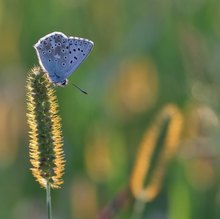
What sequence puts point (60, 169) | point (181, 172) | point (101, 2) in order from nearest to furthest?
point (60, 169) → point (181, 172) → point (101, 2)

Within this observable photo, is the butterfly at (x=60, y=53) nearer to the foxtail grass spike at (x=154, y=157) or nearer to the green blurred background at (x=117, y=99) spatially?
the foxtail grass spike at (x=154, y=157)

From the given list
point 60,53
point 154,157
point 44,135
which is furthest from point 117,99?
point 44,135

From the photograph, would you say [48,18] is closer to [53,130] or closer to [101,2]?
[101,2]

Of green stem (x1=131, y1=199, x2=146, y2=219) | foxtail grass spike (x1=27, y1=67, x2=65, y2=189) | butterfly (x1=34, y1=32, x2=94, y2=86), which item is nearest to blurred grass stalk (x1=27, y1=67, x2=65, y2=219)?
foxtail grass spike (x1=27, y1=67, x2=65, y2=189)

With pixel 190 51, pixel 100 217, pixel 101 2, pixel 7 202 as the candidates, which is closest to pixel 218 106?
pixel 190 51

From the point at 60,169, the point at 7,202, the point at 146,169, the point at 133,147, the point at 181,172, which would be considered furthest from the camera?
the point at 133,147

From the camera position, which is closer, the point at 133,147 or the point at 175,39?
the point at 133,147

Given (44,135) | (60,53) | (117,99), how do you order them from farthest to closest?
(117,99) < (60,53) < (44,135)

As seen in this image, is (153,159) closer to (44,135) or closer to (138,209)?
(138,209)
